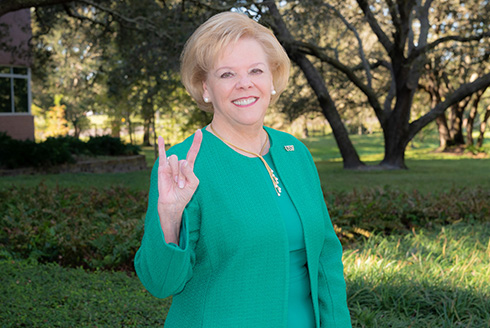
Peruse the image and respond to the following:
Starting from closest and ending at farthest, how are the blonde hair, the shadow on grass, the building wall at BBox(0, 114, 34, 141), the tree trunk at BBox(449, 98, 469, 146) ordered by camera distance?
the blonde hair → the shadow on grass → the building wall at BBox(0, 114, 34, 141) → the tree trunk at BBox(449, 98, 469, 146)

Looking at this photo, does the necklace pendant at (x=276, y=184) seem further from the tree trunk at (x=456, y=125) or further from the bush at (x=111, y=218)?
the tree trunk at (x=456, y=125)

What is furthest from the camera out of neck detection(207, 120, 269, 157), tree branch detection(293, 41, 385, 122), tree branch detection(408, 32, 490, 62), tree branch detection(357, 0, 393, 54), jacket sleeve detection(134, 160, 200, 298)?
tree branch detection(357, 0, 393, 54)

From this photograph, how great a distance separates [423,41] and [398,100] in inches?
86.3

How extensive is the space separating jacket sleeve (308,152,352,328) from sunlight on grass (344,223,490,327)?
1.90 metres

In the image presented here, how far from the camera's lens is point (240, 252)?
1884 millimetres

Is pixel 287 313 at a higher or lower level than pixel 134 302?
higher

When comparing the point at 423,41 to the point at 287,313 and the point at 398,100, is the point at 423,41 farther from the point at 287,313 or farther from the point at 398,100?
the point at 287,313

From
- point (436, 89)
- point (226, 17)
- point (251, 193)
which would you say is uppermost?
point (436, 89)

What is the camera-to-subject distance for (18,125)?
21.5 metres

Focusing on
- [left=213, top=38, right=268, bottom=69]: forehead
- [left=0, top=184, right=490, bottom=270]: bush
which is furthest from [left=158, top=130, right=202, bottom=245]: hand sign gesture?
[left=0, top=184, right=490, bottom=270]: bush

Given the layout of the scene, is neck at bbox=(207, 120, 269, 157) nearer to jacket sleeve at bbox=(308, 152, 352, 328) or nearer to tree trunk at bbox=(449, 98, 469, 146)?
jacket sleeve at bbox=(308, 152, 352, 328)

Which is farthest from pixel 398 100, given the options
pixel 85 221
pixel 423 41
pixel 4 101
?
pixel 4 101

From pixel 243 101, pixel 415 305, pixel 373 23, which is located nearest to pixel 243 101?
pixel 243 101

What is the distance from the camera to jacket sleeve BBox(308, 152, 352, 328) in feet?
7.20
